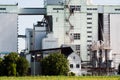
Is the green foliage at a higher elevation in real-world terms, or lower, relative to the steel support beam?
lower

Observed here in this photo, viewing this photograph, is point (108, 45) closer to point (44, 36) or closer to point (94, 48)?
point (94, 48)

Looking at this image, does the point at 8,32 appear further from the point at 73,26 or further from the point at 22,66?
the point at 22,66

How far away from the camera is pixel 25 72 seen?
229 ft

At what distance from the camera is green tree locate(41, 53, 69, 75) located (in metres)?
70.8

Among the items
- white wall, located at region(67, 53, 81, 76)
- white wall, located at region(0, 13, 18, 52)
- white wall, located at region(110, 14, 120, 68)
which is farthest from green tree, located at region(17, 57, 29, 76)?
white wall, located at region(110, 14, 120, 68)

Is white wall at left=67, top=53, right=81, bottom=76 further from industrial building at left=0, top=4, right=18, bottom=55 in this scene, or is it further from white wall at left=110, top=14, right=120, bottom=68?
industrial building at left=0, top=4, right=18, bottom=55

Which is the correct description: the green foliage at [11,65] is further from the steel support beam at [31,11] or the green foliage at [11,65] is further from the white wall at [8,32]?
the steel support beam at [31,11]

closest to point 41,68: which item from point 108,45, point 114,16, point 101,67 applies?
point 101,67

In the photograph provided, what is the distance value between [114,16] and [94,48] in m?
13.4

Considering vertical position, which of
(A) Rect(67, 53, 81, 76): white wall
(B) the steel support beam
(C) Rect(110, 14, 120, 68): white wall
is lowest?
(A) Rect(67, 53, 81, 76): white wall

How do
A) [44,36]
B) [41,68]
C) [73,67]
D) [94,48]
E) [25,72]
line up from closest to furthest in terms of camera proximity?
[25,72] < [41,68] < [73,67] < [94,48] < [44,36]

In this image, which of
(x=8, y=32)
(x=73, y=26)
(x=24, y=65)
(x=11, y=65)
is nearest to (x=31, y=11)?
(x=8, y=32)

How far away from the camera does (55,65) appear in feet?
234

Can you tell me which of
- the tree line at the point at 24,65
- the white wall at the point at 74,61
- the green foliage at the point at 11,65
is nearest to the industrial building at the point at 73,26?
the white wall at the point at 74,61
